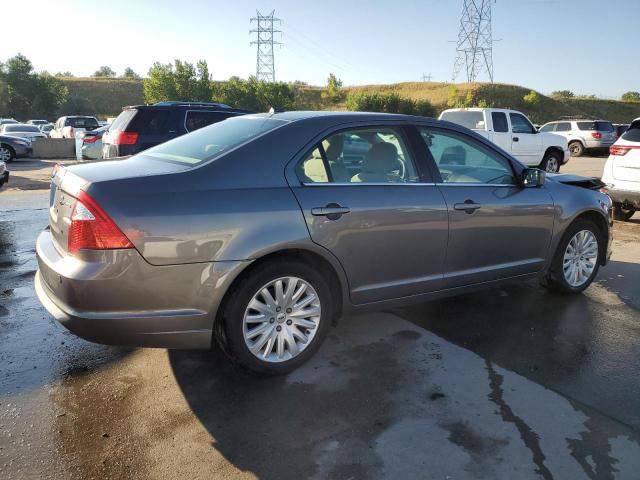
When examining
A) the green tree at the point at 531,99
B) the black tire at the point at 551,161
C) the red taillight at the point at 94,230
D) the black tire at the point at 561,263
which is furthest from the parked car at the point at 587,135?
the green tree at the point at 531,99

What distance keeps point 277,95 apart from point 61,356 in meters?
55.7

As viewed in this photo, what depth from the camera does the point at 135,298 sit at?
9.38 feet

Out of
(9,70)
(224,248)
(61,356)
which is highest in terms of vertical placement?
(9,70)

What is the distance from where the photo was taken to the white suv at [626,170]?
312 inches

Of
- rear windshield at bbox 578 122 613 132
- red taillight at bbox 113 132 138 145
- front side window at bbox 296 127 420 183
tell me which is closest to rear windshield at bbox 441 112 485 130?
red taillight at bbox 113 132 138 145

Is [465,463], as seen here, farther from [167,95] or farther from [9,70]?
[9,70]

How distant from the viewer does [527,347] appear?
12.8 feet

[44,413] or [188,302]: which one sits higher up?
[188,302]

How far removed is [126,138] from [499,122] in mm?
10032

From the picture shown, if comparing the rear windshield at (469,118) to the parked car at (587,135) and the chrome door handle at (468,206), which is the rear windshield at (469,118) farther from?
the parked car at (587,135)

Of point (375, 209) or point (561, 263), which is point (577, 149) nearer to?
point (561, 263)

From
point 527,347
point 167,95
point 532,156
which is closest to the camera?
point 527,347

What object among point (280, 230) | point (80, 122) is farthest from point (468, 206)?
point (80, 122)

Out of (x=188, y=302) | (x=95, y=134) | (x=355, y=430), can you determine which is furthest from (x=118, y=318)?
(x=95, y=134)
